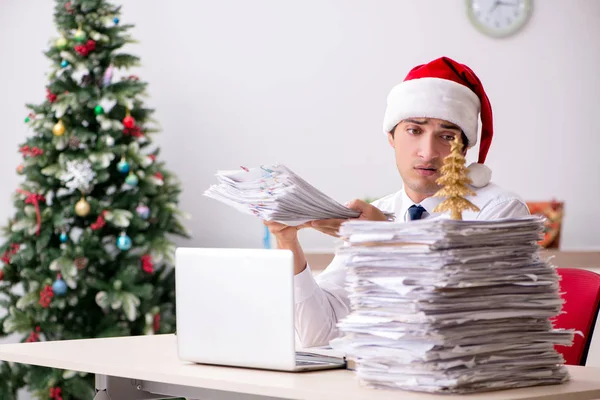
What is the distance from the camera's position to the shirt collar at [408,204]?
2.11 meters

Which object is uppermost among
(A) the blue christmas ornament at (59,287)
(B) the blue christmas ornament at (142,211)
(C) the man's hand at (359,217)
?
(B) the blue christmas ornament at (142,211)

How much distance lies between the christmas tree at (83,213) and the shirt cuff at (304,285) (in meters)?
2.06

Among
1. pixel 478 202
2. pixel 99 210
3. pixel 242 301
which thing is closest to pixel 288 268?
pixel 242 301

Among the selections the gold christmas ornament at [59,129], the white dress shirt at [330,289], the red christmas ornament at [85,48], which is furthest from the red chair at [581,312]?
the red christmas ornament at [85,48]

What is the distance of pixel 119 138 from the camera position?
4.04 m

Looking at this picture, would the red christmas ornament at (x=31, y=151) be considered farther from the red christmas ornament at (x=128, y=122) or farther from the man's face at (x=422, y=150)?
the man's face at (x=422, y=150)

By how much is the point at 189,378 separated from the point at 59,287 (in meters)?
2.51

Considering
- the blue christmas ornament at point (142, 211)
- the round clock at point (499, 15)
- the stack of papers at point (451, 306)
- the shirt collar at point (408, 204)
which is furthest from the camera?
the round clock at point (499, 15)

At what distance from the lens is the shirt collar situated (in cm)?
211

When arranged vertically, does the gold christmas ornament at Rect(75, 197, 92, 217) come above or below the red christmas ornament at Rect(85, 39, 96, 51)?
below

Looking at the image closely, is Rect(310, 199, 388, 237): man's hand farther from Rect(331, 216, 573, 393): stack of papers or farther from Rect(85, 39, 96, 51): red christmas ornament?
Rect(85, 39, 96, 51): red christmas ornament

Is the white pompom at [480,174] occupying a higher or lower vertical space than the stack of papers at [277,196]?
higher

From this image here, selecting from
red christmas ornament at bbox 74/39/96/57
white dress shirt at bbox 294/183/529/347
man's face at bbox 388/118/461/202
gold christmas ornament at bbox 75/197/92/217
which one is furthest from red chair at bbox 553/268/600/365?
red christmas ornament at bbox 74/39/96/57

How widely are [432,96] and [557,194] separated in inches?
99.1
